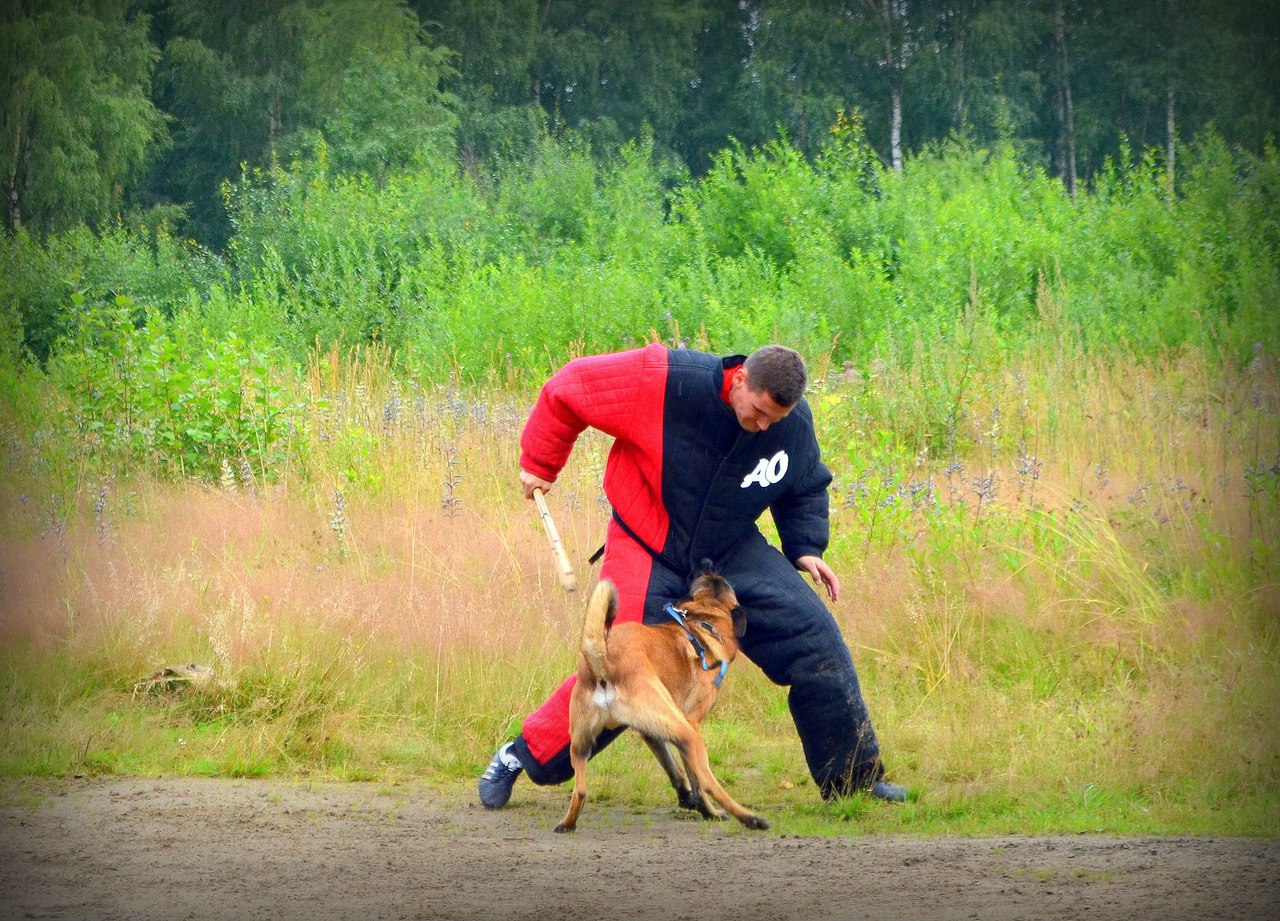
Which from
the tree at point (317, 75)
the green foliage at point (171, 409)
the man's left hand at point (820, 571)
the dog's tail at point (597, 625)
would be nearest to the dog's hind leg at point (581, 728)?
the dog's tail at point (597, 625)

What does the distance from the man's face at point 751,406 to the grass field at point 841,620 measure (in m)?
1.61

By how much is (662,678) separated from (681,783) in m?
0.72

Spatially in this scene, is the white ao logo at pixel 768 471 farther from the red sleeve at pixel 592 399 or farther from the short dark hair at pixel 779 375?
the red sleeve at pixel 592 399

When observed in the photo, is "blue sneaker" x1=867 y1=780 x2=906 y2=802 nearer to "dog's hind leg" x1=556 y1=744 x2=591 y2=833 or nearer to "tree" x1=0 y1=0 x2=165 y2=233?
"dog's hind leg" x1=556 y1=744 x2=591 y2=833

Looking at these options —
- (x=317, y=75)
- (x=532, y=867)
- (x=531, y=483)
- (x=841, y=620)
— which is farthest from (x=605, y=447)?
(x=317, y=75)

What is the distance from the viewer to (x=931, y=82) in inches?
1146

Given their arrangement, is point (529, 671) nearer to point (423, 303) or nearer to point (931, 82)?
point (423, 303)

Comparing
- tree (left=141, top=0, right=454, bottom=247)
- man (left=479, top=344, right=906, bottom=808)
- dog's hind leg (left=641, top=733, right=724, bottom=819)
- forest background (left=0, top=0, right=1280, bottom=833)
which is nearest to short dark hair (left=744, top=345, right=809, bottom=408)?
man (left=479, top=344, right=906, bottom=808)

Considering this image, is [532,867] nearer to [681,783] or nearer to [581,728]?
[581,728]

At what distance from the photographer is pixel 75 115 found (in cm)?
2508

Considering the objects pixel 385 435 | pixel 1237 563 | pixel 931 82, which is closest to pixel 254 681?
pixel 385 435

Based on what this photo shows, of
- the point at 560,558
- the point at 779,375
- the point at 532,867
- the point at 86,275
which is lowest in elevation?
the point at 532,867

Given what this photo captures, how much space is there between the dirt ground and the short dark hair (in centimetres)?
168

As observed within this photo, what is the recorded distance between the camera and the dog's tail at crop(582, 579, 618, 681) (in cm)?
477
